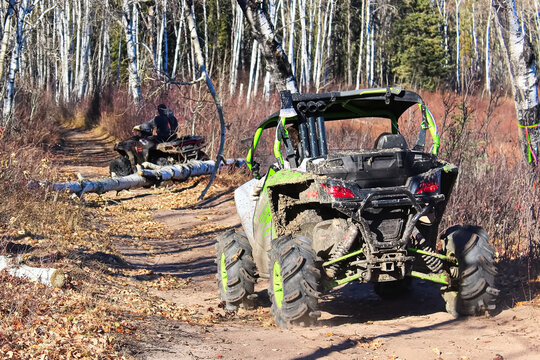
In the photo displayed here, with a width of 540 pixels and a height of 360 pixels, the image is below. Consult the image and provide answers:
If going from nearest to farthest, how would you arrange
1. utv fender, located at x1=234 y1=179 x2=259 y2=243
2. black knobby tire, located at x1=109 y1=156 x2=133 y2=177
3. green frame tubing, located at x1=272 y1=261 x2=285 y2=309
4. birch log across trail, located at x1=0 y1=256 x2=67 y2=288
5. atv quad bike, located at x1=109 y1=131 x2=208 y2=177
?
green frame tubing, located at x1=272 y1=261 x2=285 y2=309 < birch log across trail, located at x1=0 y1=256 x2=67 y2=288 < utv fender, located at x1=234 y1=179 x2=259 y2=243 < atv quad bike, located at x1=109 y1=131 x2=208 y2=177 < black knobby tire, located at x1=109 y1=156 x2=133 y2=177

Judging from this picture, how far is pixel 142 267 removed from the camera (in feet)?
28.6

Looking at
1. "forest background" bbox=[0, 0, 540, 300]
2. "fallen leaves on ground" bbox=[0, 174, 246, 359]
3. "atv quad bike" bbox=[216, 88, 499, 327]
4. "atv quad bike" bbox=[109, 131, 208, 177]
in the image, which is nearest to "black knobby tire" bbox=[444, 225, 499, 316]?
"atv quad bike" bbox=[216, 88, 499, 327]

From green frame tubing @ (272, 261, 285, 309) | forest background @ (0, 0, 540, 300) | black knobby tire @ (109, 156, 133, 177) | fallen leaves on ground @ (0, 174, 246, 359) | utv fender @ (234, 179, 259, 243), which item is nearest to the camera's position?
fallen leaves on ground @ (0, 174, 246, 359)

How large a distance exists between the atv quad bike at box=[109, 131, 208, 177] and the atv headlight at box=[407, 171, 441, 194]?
34.3 feet

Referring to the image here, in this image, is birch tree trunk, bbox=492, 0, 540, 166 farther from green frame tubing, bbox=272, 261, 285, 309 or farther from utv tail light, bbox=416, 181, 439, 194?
green frame tubing, bbox=272, 261, 285, 309

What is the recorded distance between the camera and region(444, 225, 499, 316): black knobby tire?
219 inches

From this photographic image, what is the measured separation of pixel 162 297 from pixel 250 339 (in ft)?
6.63

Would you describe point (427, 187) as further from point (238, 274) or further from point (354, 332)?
point (238, 274)

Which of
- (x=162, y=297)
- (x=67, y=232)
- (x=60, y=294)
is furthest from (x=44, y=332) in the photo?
(x=67, y=232)

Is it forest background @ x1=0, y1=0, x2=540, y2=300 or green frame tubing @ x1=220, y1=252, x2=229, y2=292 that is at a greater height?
forest background @ x1=0, y1=0, x2=540, y2=300

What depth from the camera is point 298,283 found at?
18.0ft

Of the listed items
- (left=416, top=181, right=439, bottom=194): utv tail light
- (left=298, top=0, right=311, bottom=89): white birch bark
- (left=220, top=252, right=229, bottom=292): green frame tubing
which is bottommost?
(left=220, top=252, right=229, bottom=292): green frame tubing

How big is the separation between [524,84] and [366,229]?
4.22 metres

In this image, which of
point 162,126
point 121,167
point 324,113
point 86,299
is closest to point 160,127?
point 162,126
